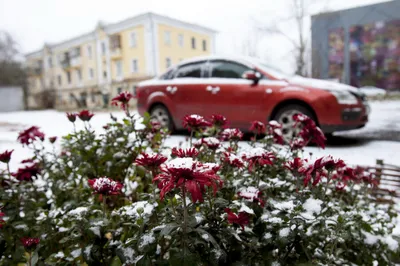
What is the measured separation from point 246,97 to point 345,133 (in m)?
0.56

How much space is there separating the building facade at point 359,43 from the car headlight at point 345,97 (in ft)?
0.32

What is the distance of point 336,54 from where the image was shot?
1.22 meters

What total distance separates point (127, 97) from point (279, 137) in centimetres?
59

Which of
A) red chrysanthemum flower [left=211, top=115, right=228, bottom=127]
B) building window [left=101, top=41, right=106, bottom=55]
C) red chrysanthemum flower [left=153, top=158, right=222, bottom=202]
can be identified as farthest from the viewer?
building window [left=101, top=41, right=106, bottom=55]

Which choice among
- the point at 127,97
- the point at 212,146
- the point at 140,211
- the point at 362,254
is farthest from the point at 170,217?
the point at 362,254

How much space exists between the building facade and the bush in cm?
38

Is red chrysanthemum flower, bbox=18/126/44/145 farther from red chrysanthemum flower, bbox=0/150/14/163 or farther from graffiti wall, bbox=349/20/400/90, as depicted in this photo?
graffiti wall, bbox=349/20/400/90

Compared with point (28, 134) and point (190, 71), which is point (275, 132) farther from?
point (190, 71)

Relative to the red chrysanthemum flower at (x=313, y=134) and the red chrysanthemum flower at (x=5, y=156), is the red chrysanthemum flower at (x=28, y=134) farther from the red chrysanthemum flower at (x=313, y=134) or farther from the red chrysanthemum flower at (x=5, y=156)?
the red chrysanthemum flower at (x=313, y=134)

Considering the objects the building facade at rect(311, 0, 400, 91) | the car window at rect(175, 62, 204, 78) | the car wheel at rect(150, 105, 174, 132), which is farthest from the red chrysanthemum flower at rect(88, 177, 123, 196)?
the car window at rect(175, 62, 204, 78)

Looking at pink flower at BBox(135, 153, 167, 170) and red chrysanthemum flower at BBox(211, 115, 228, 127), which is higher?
red chrysanthemum flower at BBox(211, 115, 228, 127)

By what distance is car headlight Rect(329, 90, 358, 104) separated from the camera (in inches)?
54.7

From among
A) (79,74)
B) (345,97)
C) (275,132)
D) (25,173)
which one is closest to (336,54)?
(345,97)

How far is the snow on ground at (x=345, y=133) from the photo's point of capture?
109 cm
